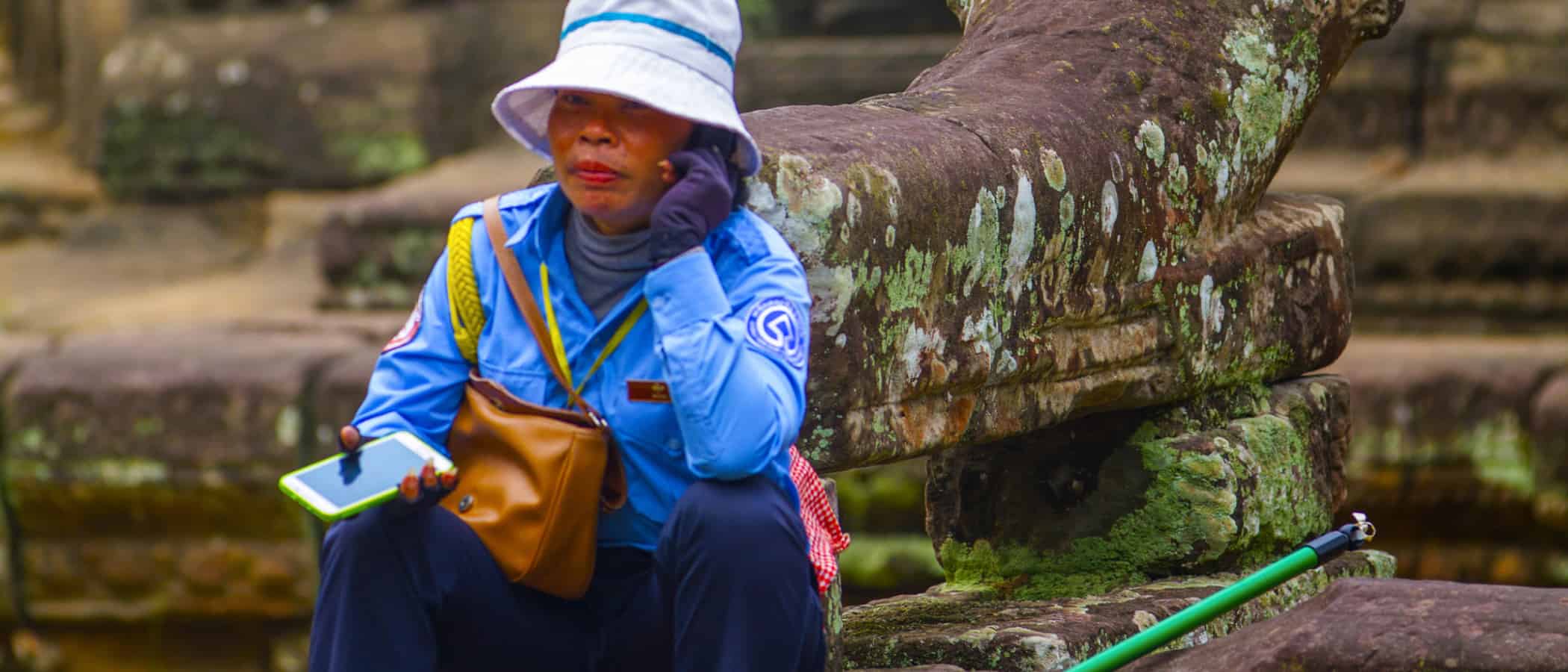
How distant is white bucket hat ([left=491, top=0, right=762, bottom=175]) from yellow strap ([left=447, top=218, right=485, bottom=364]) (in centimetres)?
19

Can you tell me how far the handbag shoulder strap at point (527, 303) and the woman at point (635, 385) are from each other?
0.01m

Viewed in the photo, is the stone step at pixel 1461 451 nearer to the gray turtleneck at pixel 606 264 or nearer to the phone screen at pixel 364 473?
the gray turtleneck at pixel 606 264

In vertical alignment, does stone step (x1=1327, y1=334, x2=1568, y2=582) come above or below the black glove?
below

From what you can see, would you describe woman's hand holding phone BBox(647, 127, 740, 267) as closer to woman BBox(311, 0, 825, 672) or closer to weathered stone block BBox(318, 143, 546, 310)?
woman BBox(311, 0, 825, 672)

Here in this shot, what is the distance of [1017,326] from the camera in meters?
2.92

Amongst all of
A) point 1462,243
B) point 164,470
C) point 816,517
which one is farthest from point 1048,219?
point 164,470

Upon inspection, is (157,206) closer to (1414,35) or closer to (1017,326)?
(1414,35)

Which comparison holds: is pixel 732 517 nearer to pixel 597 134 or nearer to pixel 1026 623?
pixel 597 134

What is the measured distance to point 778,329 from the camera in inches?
89.7

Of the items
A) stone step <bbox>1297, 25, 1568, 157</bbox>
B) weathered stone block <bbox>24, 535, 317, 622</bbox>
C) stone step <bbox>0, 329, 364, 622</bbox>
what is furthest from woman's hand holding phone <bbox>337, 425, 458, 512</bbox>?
stone step <bbox>1297, 25, 1568, 157</bbox>

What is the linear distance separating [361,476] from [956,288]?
90 centimetres

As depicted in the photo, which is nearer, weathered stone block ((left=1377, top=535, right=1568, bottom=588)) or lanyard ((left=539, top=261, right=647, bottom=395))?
lanyard ((left=539, top=261, right=647, bottom=395))

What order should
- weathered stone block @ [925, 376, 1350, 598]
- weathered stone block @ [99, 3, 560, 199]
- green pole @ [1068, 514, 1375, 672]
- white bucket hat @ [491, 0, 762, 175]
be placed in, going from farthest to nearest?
1. weathered stone block @ [99, 3, 560, 199]
2. weathered stone block @ [925, 376, 1350, 598]
3. green pole @ [1068, 514, 1375, 672]
4. white bucket hat @ [491, 0, 762, 175]

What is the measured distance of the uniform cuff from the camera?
7.34 feet
